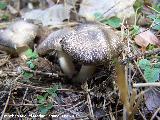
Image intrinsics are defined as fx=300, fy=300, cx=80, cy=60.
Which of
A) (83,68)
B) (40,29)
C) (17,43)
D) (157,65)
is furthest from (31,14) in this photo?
(157,65)

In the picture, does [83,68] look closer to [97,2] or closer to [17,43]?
[17,43]

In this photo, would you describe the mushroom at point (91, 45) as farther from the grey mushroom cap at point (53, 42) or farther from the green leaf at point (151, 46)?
the green leaf at point (151, 46)

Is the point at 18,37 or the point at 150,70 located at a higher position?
the point at 18,37

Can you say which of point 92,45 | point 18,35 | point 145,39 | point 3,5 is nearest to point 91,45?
point 92,45

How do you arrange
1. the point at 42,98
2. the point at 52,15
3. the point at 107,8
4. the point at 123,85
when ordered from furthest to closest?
1. the point at 52,15
2. the point at 107,8
3. the point at 42,98
4. the point at 123,85

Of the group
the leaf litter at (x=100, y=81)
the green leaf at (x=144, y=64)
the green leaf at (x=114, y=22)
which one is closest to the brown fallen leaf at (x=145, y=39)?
the leaf litter at (x=100, y=81)

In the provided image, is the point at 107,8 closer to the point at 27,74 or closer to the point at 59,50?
the point at 59,50

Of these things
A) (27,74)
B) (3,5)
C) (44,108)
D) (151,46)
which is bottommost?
(44,108)
